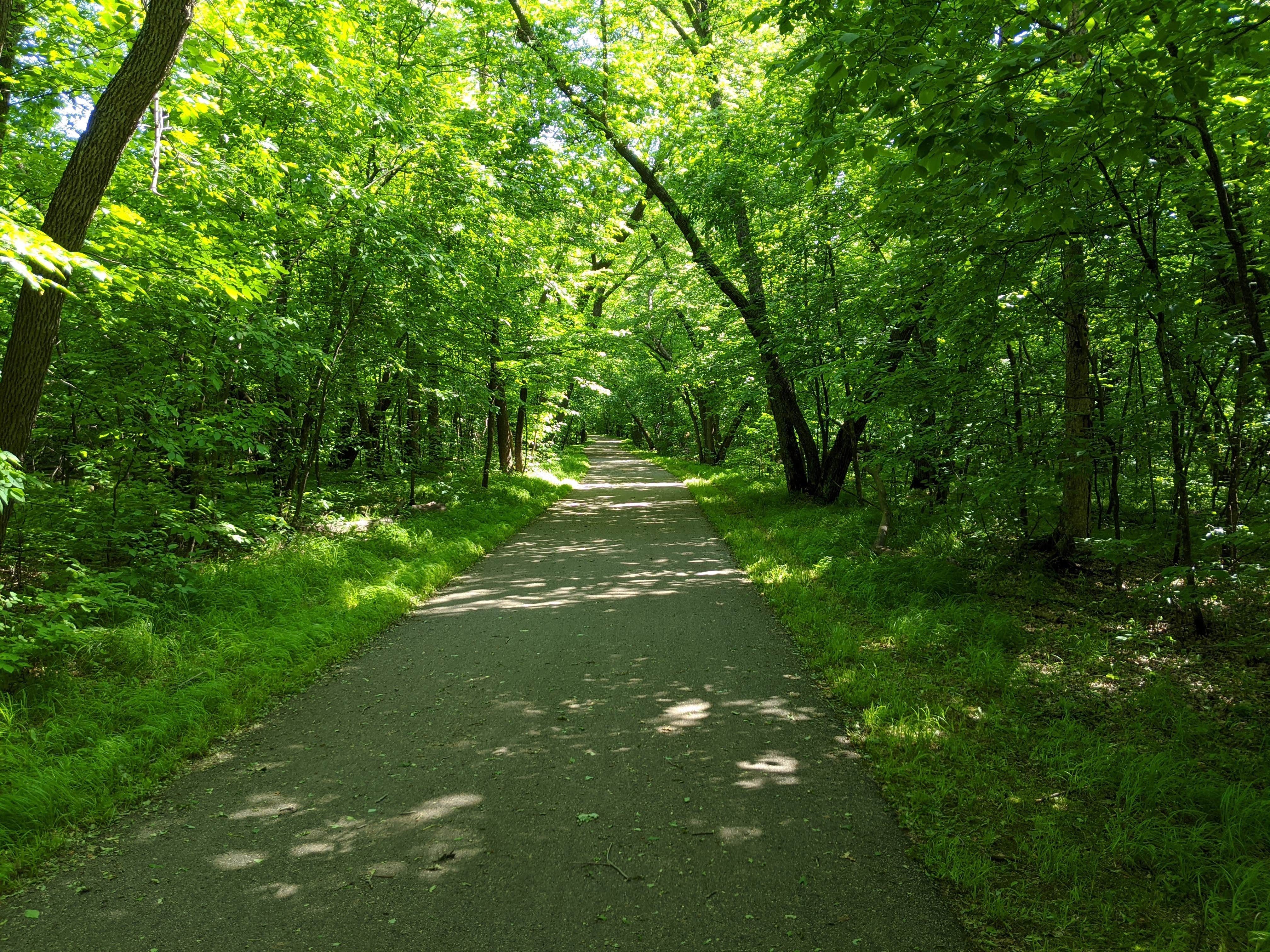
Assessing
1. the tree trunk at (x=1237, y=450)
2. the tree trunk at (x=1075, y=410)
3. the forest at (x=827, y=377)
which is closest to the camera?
the forest at (x=827, y=377)

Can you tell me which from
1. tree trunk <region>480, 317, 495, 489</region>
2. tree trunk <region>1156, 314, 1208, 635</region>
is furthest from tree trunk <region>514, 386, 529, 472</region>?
tree trunk <region>1156, 314, 1208, 635</region>

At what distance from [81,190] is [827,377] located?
8161 millimetres

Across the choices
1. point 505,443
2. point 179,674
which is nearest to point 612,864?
point 179,674

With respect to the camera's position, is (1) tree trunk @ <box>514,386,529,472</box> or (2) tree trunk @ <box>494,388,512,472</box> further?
(1) tree trunk @ <box>514,386,529,472</box>

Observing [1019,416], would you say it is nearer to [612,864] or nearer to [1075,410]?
[1075,410]

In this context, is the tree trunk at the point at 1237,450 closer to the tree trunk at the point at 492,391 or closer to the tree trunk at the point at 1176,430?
the tree trunk at the point at 1176,430

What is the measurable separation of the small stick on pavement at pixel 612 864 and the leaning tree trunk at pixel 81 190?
4.43 m

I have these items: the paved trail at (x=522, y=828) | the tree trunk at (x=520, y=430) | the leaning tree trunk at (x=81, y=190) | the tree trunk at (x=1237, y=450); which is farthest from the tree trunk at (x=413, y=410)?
the tree trunk at (x=1237, y=450)

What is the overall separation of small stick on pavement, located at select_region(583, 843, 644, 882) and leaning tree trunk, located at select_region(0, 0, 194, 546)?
14.5 feet

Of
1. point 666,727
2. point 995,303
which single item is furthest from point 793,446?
point 666,727

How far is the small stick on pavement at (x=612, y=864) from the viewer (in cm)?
272

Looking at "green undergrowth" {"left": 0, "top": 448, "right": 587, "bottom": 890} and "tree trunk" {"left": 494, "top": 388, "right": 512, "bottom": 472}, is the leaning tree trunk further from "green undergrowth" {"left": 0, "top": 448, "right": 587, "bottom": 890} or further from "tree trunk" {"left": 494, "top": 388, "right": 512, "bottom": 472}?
"tree trunk" {"left": 494, "top": 388, "right": 512, "bottom": 472}

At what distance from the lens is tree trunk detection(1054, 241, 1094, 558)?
527 centimetres

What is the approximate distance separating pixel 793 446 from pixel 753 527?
9.41 feet
